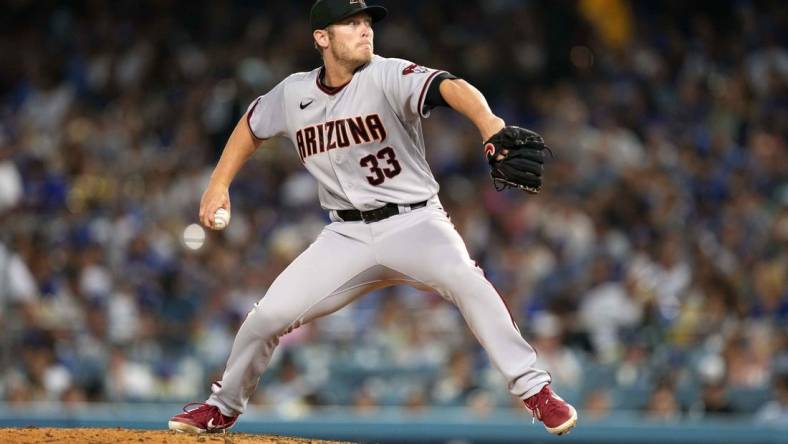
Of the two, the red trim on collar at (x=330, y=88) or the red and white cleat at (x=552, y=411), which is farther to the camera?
the red trim on collar at (x=330, y=88)

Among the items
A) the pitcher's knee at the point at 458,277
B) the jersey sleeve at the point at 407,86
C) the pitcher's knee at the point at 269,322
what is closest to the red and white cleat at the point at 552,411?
the pitcher's knee at the point at 458,277

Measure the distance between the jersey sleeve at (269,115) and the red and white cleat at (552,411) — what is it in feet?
4.67

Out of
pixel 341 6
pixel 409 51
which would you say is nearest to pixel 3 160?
pixel 409 51

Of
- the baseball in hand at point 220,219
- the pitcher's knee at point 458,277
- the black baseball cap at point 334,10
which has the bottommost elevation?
the pitcher's knee at point 458,277

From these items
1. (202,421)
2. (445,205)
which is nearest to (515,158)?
(202,421)

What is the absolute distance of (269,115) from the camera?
490 cm

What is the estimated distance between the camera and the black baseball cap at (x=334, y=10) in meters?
4.58

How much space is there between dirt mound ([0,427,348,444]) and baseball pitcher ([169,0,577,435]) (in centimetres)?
A: 21

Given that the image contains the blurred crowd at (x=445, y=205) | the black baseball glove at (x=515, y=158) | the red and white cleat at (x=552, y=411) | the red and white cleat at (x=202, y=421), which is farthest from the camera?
the blurred crowd at (x=445, y=205)

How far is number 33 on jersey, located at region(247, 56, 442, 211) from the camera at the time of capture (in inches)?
179

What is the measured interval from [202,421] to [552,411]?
1378 mm

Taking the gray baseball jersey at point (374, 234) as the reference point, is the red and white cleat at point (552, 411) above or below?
below

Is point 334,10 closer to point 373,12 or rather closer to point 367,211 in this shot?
point 373,12

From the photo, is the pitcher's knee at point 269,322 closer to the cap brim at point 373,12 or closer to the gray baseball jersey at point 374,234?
the gray baseball jersey at point 374,234
